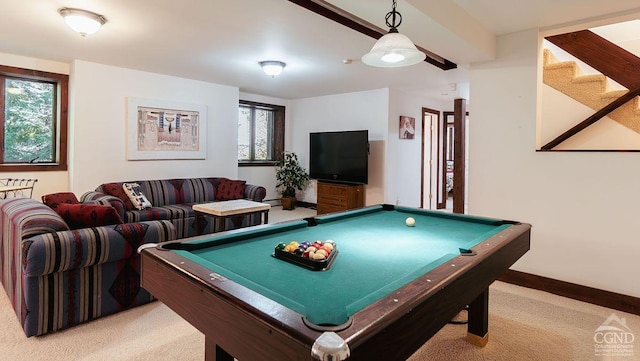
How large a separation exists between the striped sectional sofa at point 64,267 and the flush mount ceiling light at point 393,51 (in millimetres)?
2065

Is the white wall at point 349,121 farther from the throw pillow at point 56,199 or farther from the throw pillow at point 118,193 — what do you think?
the throw pillow at point 56,199

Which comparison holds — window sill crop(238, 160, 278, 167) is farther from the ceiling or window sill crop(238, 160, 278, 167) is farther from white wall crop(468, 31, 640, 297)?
white wall crop(468, 31, 640, 297)

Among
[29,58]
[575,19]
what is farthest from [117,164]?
[575,19]

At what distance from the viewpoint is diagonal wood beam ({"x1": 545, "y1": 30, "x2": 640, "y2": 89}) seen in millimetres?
3291

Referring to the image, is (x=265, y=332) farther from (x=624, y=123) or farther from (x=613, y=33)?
(x=613, y=33)

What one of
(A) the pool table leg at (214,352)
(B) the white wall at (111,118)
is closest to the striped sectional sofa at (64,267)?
(A) the pool table leg at (214,352)

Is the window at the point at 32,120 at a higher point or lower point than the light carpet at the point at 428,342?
higher

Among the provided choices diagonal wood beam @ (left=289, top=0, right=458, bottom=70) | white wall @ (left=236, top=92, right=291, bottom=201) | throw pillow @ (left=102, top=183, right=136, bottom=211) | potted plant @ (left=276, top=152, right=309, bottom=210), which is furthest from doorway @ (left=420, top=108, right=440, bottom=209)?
throw pillow @ (left=102, top=183, right=136, bottom=211)

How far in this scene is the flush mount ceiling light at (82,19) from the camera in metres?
2.91

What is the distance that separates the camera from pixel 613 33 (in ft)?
12.3

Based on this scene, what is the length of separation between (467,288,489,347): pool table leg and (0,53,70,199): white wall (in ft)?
17.4

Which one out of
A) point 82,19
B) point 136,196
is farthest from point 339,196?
point 82,19

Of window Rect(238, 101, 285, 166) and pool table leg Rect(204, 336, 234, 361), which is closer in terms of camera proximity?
pool table leg Rect(204, 336, 234, 361)

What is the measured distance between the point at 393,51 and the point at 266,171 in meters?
5.50
